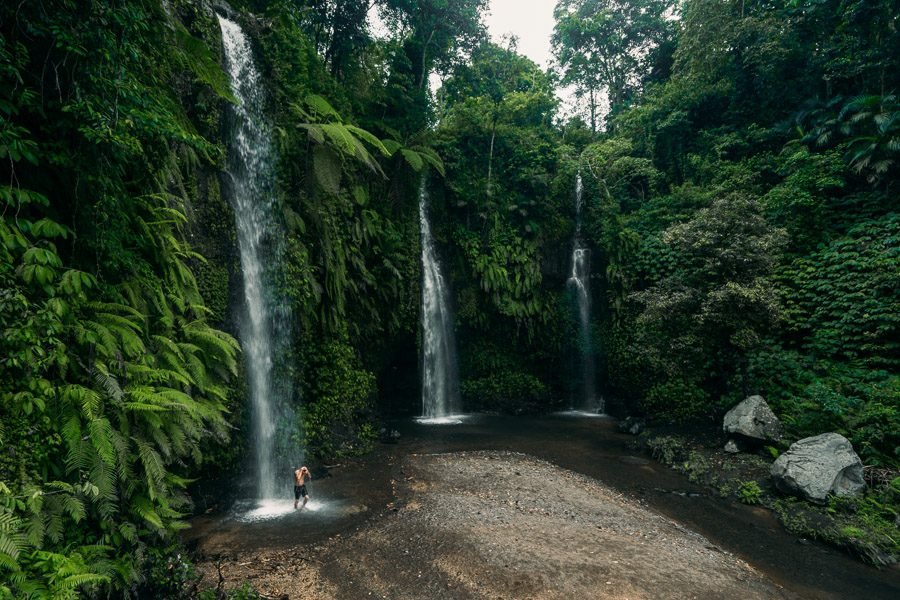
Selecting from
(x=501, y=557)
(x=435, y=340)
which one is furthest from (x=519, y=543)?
(x=435, y=340)

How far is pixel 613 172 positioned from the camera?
2066 centimetres

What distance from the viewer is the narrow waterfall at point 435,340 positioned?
697 inches

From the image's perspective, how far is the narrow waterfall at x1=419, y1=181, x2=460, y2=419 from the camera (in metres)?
17.7

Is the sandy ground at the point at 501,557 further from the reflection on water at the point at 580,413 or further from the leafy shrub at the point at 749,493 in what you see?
the reflection on water at the point at 580,413

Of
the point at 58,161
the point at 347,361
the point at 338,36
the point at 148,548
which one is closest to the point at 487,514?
the point at 148,548

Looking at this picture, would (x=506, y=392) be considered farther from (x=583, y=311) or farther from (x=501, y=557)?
(x=501, y=557)

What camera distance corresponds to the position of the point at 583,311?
64.2 feet

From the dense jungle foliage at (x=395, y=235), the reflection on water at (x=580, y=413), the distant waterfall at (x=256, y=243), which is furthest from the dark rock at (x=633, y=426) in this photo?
the distant waterfall at (x=256, y=243)

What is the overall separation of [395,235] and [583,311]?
9980mm

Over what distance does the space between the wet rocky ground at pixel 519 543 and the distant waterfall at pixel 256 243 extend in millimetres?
1784

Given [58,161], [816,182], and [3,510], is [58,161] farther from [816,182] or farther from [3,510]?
[816,182]

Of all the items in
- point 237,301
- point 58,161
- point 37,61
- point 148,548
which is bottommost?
point 148,548

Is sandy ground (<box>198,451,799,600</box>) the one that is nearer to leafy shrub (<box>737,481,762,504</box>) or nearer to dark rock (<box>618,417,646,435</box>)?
leafy shrub (<box>737,481,762,504</box>)

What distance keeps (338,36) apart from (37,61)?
14.2 m
